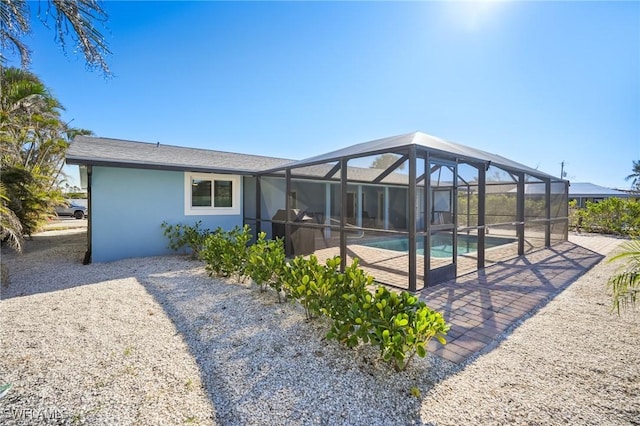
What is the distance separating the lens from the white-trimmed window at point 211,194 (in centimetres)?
866

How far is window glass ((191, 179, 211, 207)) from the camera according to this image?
878 cm

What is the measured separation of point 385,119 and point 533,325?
1054 centimetres

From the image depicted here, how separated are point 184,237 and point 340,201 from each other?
14.5 feet

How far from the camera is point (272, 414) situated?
6.95 ft

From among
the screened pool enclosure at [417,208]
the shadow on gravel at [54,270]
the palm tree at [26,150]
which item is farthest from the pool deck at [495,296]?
the palm tree at [26,150]

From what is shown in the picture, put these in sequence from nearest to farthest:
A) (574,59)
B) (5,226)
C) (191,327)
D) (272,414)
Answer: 1. (272,414)
2. (191,327)
3. (5,226)
4. (574,59)

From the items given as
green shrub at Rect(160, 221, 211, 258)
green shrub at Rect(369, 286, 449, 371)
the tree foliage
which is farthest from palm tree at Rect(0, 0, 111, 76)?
green shrub at Rect(369, 286, 449, 371)

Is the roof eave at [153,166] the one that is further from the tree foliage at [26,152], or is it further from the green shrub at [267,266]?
the green shrub at [267,266]

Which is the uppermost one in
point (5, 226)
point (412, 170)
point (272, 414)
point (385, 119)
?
point (385, 119)

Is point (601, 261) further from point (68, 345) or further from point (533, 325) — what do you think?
point (68, 345)

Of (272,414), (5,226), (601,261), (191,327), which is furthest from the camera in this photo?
(601,261)

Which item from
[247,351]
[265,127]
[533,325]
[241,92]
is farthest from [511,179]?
[265,127]

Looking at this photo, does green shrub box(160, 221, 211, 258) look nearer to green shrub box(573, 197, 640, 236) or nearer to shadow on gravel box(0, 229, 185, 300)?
shadow on gravel box(0, 229, 185, 300)

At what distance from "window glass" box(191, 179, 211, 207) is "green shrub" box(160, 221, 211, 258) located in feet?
2.37
